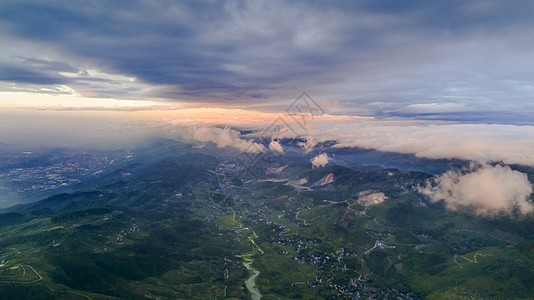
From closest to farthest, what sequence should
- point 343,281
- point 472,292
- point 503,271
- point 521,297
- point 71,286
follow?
point 71,286 → point 521,297 → point 472,292 → point 503,271 → point 343,281

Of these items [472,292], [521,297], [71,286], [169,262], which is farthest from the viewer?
[169,262]

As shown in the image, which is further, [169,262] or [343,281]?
[169,262]

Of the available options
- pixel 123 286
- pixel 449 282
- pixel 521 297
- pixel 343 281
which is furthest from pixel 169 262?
pixel 521 297

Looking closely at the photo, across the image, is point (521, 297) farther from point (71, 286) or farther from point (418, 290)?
point (71, 286)

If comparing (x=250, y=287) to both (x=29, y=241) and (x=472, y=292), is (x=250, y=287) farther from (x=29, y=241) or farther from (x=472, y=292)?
(x=29, y=241)

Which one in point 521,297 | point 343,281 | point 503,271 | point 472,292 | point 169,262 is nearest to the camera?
point 521,297

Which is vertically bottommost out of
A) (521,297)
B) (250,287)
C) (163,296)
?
(250,287)

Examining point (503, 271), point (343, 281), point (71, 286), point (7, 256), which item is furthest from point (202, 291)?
point (503, 271)

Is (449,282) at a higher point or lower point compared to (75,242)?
lower

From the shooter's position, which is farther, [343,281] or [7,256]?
[343,281]
